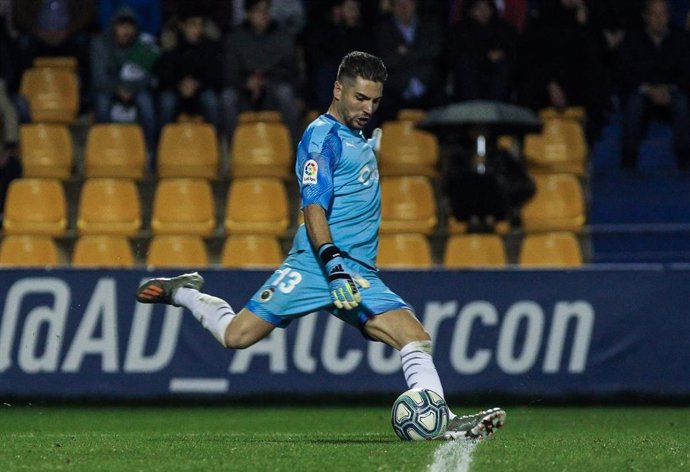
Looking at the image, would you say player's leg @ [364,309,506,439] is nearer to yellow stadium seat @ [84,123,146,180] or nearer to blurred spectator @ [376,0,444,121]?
blurred spectator @ [376,0,444,121]

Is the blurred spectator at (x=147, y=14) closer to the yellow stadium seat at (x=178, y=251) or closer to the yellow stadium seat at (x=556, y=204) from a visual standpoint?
the yellow stadium seat at (x=178, y=251)

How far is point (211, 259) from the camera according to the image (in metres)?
15.8

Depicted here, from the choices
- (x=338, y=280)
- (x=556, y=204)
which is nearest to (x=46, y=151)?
(x=556, y=204)

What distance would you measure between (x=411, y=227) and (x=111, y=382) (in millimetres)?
3954

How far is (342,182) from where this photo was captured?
7.71 metres

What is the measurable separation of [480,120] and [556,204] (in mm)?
1340

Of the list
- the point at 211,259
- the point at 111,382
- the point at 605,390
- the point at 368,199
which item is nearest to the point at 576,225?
the point at 605,390

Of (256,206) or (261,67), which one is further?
(261,67)

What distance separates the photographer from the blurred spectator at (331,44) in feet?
53.2

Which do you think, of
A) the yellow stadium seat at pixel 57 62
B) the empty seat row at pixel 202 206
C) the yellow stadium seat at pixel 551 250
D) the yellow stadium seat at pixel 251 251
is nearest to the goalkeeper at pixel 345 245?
the yellow stadium seat at pixel 251 251

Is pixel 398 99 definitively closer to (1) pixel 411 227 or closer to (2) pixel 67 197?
(1) pixel 411 227

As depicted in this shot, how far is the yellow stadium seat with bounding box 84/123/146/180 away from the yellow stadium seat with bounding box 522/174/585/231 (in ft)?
14.8

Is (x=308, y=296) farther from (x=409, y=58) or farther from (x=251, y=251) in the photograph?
(x=409, y=58)

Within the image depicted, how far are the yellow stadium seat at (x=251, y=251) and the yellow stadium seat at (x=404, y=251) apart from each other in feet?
3.76
